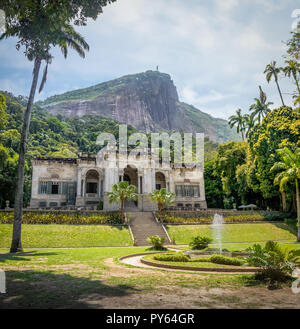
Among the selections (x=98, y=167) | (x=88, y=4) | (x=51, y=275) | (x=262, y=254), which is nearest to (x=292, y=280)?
(x=262, y=254)

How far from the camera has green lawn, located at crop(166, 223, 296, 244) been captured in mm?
25625

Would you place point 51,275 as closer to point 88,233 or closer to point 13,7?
point 13,7

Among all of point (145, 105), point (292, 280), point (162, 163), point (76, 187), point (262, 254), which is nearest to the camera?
point (292, 280)

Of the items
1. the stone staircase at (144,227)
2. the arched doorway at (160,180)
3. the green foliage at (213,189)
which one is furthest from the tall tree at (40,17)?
the green foliage at (213,189)

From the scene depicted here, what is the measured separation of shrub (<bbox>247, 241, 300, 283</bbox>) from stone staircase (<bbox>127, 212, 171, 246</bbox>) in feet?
46.8

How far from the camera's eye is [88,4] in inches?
366

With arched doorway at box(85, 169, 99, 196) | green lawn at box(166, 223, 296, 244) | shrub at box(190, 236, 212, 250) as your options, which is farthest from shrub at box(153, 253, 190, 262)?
arched doorway at box(85, 169, 99, 196)

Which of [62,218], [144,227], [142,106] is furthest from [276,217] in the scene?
[142,106]

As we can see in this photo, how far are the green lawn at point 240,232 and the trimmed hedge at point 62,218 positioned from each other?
20.1ft

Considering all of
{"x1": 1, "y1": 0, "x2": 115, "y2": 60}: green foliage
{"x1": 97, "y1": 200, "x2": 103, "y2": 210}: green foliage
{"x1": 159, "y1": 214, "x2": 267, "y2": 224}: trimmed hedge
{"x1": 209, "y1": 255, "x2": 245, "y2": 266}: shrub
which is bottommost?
{"x1": 209, "y1": 255, "x2": 245, "y2": 266}: shrub

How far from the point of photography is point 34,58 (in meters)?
15.8

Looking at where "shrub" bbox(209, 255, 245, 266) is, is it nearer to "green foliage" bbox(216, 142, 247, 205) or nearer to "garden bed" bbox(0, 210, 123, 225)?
"garden bed" bbox(0, 210, 123, 225)

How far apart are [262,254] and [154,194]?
74.6 feet

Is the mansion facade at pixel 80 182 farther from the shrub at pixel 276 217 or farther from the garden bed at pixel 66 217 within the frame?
the shrub at pixel 276 217
